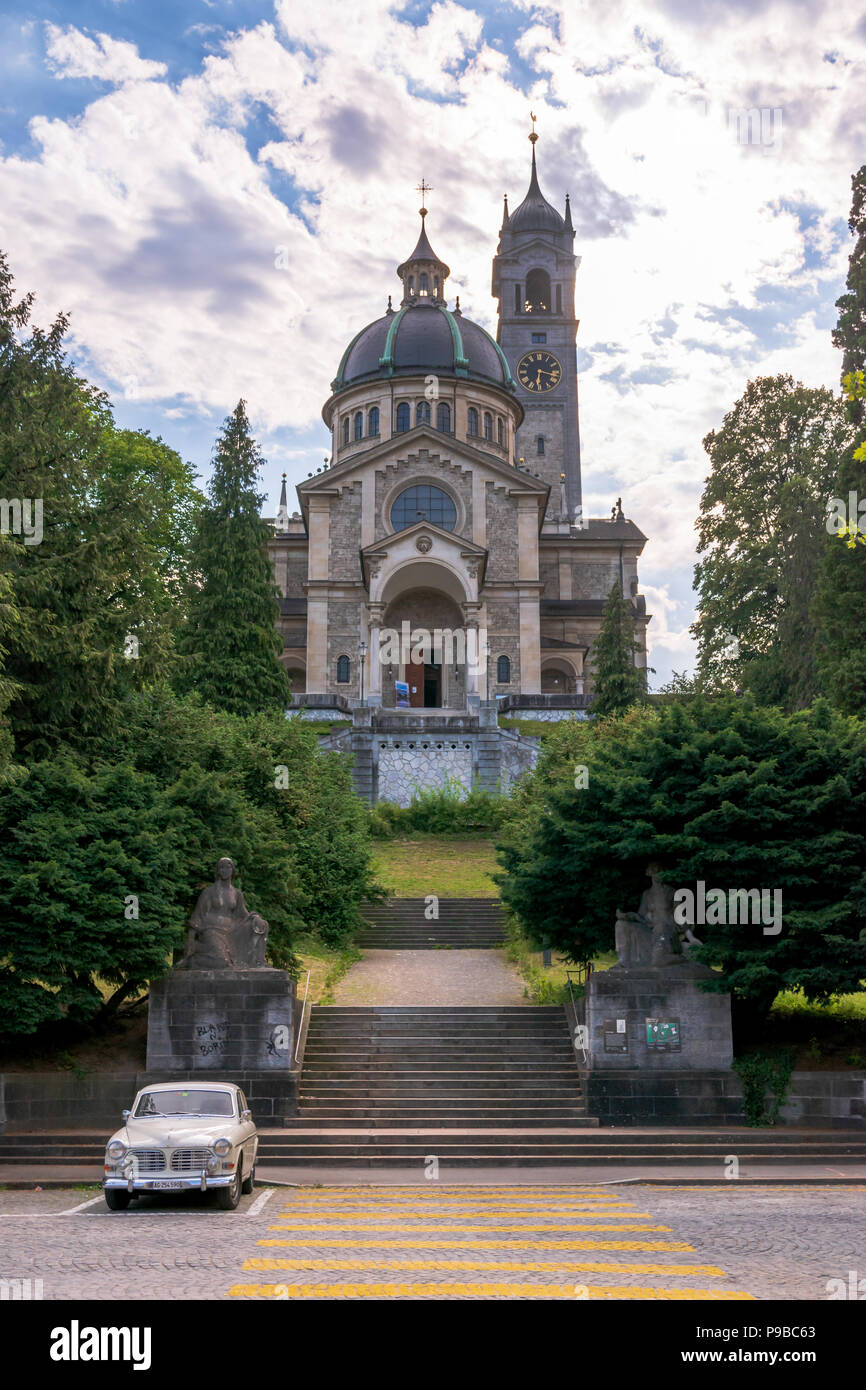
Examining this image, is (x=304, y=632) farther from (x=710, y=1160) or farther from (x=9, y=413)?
(x=710, y=1160)

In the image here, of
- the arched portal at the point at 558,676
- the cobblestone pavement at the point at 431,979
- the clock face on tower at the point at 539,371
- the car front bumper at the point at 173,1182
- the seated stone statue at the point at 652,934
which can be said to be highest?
the clock face on tower at the point at 539,371

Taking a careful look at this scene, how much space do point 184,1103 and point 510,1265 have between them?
5.41m

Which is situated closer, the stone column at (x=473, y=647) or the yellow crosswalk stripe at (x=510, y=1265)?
the yellow crosswalk stripe at (x=510, y=1265)

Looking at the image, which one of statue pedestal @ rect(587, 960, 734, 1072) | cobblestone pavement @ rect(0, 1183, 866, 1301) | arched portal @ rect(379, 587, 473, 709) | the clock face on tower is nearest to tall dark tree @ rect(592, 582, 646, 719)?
arched portal @ rect(379, 587, 473, 709)

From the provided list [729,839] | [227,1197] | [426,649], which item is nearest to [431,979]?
[729,839]

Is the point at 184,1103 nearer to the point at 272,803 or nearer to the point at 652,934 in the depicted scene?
the point at 652,934

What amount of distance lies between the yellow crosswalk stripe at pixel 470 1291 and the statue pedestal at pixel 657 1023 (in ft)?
33.0

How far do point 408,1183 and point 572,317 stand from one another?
70183mm

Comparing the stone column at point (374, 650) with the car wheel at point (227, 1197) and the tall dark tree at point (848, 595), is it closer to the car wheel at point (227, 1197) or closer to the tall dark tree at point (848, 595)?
the tall dark tree at point (848, 595)

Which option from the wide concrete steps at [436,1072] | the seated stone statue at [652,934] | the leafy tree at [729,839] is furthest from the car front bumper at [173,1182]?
the leafy tree at [729,839]

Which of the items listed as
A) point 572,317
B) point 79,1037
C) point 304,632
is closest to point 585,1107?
point 79,1037

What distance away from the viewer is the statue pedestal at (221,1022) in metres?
17.9

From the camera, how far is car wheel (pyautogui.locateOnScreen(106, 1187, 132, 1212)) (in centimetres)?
1236

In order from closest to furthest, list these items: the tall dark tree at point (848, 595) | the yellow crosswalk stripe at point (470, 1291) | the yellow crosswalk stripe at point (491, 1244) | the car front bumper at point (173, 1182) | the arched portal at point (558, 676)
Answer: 1. the yellow crosswalk stripe at point (470, 1291)
2. the yellow crosswalk stripe at point (491, 1244)
3. the car front bumper at point (173, 1182)
4. the tall dark tree at point (848, 595)
5. the arched portal at point (558, 676)
